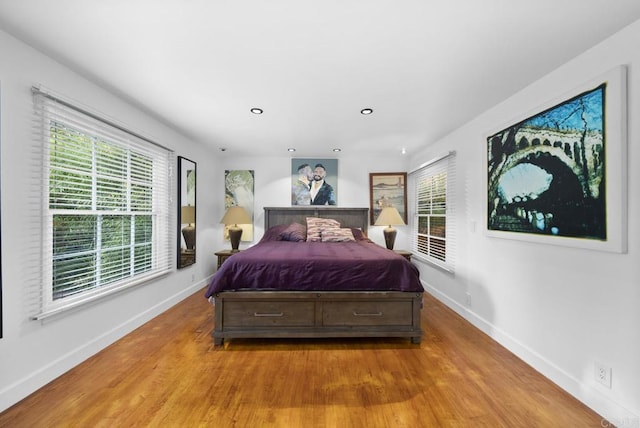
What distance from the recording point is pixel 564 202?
177 centimetres

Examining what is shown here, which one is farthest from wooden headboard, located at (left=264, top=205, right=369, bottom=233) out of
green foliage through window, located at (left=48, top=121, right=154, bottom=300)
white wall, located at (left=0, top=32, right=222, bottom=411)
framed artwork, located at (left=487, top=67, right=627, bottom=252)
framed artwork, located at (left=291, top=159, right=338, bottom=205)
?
white wall, located at (left=0, top=32, right=222, bottom=411)

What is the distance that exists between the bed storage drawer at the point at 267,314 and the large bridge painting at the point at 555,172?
197 centimetres

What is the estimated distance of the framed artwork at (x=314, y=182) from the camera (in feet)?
15.0

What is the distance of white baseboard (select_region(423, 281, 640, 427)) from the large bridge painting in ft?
3.09

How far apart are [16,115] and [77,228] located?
33.1 inches

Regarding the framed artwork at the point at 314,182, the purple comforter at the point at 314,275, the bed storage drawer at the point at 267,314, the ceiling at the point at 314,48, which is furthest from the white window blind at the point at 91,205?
the framed artwork at the point at 314,182

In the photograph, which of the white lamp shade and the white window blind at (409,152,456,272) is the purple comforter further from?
the white lamp shade

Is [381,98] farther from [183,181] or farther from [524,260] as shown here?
[183,181]

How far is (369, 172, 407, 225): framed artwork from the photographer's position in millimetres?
4598

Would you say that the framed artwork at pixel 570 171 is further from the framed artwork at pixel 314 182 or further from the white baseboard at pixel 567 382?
the framed artwork at pixel 314 182

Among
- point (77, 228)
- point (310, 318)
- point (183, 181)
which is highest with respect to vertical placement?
point (183, 181)

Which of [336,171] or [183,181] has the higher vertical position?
[336,171]

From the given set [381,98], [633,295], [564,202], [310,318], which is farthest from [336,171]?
[633,295]

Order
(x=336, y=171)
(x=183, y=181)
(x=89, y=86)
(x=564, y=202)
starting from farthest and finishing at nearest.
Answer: (x=336, y=171) → (x=183, y=181) → (x=89, y=86) → (x=564, y=202)
